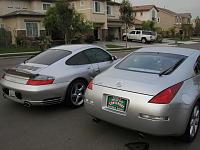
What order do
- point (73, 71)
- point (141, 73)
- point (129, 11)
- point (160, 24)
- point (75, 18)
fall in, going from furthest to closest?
point (160, 24)
point (129, 11)
point (75, 18)
point (73, 71)
point (141, 73)

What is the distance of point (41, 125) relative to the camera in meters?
4.95

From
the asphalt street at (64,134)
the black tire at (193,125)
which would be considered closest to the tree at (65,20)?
the asphalt street at (64,134)

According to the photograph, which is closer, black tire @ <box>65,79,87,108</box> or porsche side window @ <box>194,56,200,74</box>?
porsche side window @ <box>194,56,200,74</box>

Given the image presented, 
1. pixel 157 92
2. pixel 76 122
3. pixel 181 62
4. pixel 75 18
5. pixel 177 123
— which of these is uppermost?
pixel 75 18

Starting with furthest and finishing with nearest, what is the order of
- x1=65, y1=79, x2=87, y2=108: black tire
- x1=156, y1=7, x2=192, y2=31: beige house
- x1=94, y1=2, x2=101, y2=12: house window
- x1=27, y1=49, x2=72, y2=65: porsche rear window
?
x1=156, y1=7, x2=192, y2=31: beige house, x1=94, y1=2, x2=101, y2=12: house window, x1=27, y1=49, x2=72, y2=65: porsche rear window, x1=65, y1=79, x2=87, y2=108: black tire

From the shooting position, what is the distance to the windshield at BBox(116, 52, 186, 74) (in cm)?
466

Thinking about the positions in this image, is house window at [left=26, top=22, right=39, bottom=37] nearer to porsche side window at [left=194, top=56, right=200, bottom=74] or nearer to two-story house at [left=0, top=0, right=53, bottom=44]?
two-story house at [left=0, top=0, right=53, bottom=44]

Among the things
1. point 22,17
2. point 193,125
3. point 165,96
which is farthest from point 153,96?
point 22,17

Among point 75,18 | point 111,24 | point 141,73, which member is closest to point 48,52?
point 141,73

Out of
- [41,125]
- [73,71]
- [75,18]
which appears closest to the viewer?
[41,125]

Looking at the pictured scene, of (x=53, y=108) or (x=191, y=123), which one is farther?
(x=53, y=108)

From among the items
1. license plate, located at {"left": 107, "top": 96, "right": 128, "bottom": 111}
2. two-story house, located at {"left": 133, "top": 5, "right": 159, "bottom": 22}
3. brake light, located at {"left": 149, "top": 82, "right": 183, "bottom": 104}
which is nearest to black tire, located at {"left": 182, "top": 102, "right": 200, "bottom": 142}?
brake light, located at {"left": 149, "top": 82, "right": 183, "bottom": 104}

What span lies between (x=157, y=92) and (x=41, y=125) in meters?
2.32

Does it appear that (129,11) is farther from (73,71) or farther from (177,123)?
(177,123)
